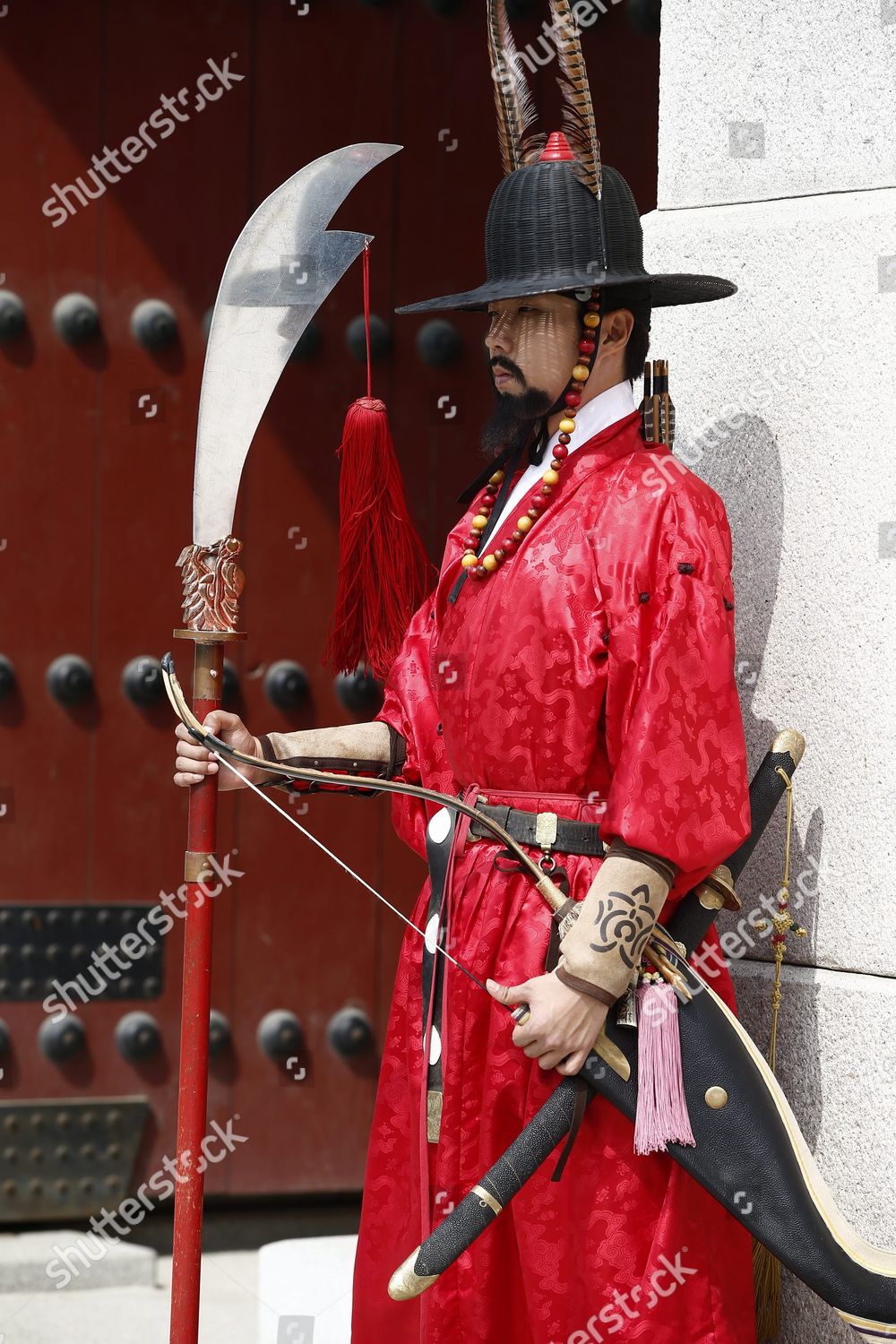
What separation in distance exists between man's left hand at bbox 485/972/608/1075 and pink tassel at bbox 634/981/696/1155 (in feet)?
0.16

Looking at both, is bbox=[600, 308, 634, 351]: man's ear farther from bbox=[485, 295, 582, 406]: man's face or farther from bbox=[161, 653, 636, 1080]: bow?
bbox=[161, 653, 636, 1080]: bow

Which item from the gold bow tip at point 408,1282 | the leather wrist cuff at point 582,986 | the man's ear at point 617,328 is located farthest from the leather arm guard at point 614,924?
the man's ear at point 617,328

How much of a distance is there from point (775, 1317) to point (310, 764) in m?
0.78

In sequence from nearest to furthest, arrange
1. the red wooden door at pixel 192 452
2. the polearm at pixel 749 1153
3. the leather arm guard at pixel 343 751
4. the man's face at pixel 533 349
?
the polearm at pixel 749 1153
the man's face at pixel 533 349
the leather arm guard at pixel 343 751
the red wooden door at pixel 192 452

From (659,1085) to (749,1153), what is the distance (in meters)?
0.11

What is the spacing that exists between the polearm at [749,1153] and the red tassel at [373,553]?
52 cm

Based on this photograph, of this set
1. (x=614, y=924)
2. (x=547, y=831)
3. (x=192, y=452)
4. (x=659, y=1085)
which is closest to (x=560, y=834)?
(x=547, y=831)

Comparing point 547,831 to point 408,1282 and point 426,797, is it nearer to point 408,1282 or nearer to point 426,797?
point 426,797

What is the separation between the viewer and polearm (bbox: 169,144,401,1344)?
147cm

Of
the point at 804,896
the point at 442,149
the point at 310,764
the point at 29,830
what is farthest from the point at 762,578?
the point at 29,830

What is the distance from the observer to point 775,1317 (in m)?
1.60

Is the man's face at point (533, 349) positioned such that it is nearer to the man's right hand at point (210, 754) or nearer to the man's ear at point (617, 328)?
the man's ear at point (617, 328)

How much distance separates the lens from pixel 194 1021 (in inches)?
58.4

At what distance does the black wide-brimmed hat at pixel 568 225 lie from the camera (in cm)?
141
